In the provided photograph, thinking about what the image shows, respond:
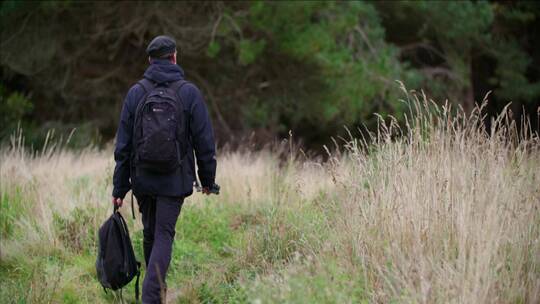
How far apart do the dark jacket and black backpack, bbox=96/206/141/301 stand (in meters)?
0.40

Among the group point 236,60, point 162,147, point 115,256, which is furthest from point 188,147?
point 236,60

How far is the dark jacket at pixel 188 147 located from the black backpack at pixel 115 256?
40 centimetres

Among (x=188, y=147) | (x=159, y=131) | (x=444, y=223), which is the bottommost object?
(x=444, y=223)

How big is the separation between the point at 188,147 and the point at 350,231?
128 cm

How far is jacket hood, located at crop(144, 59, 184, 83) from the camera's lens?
4480 millimetres

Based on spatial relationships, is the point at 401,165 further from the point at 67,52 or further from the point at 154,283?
the point at 67,52

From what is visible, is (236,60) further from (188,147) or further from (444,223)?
(444,223)

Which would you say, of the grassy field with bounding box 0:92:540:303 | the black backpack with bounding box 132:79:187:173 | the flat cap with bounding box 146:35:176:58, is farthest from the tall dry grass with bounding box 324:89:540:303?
the flat cap with bounding box 146:35:176:58

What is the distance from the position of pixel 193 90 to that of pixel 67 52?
440 inches

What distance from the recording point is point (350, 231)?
449cm

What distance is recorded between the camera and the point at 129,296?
5.32 meters

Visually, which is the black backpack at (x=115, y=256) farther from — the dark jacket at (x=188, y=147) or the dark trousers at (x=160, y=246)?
the dark jacket at (x=188, y=147)

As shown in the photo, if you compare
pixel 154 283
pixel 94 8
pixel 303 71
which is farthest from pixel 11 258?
pixel 303 71

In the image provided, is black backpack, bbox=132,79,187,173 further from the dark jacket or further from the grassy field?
the grassy field
